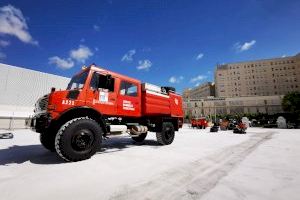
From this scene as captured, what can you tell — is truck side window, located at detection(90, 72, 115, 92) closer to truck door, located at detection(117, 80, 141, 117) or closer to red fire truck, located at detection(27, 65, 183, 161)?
red fire truck, located at detection(27, 65, 183, 161)

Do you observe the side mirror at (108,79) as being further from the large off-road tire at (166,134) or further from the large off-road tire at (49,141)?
the large off-road tire at (166,134)

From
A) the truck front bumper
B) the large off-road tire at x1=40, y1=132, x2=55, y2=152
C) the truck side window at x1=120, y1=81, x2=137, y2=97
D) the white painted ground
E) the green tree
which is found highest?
the green tree

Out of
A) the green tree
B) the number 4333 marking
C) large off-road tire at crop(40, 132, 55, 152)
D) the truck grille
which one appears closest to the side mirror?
the number 4333 marking

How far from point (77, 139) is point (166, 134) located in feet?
16.6

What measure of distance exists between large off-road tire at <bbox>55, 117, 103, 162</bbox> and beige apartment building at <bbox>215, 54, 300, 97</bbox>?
12510 centimetres

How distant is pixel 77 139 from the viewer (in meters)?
5.62

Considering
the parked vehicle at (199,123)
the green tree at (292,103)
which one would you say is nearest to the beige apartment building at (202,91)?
the green tree at (292,103)

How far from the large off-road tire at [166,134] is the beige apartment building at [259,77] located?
12047 cm

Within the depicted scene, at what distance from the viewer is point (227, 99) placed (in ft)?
376

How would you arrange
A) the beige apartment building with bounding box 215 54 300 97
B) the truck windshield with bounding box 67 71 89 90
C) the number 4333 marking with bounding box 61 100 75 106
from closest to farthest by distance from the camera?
the number 4333 marking with bounding box 61 100 75 106, the truck windshield with bounding box 67 71 89 90, the beige apartment building with bounding box 215 54 300 97

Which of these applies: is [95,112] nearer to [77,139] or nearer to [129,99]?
[77,139]

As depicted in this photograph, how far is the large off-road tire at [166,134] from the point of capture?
925 cm

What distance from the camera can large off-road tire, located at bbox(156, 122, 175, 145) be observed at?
9250 millimetres

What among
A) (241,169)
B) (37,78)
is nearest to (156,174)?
(241,169)
